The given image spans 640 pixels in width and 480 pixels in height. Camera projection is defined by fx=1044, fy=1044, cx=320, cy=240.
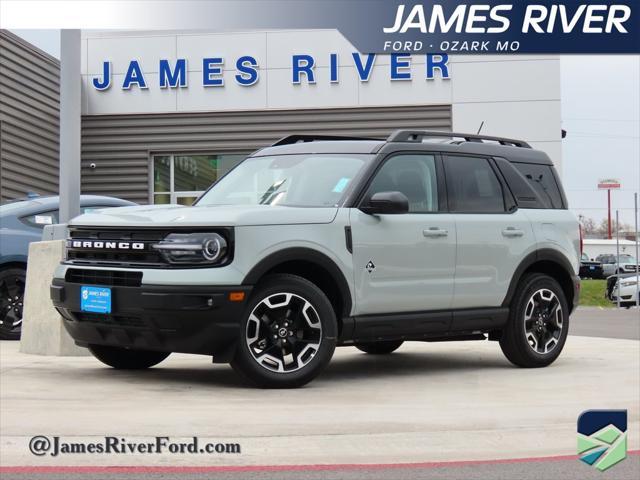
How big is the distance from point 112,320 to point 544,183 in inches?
171

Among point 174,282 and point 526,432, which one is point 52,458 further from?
point 526,432

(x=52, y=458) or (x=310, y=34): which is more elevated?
A: (x=310, y=34)

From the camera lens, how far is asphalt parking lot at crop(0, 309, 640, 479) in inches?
194

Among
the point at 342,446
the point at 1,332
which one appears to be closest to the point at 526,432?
the point at 342,446

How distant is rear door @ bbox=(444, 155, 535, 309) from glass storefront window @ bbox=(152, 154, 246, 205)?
1628 centimetres

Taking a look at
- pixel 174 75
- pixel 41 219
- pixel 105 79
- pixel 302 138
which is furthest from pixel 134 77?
pixel 302 138

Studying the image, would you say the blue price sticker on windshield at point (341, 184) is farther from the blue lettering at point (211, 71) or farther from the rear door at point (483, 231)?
the blue lettering at point (211, 71)

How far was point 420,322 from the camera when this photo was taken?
8078 mm

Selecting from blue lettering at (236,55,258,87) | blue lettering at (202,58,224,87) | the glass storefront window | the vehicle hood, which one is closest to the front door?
the vehicle hood

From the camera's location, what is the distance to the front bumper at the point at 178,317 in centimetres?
685

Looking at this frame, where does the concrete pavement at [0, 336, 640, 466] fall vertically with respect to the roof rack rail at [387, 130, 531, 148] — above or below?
below

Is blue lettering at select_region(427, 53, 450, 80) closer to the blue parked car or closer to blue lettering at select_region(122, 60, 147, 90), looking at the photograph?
blue lettering at select_region(122, 60, 147, 90)

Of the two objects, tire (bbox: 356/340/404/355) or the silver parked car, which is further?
the silver parked car

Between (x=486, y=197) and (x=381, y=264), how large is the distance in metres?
1.53
